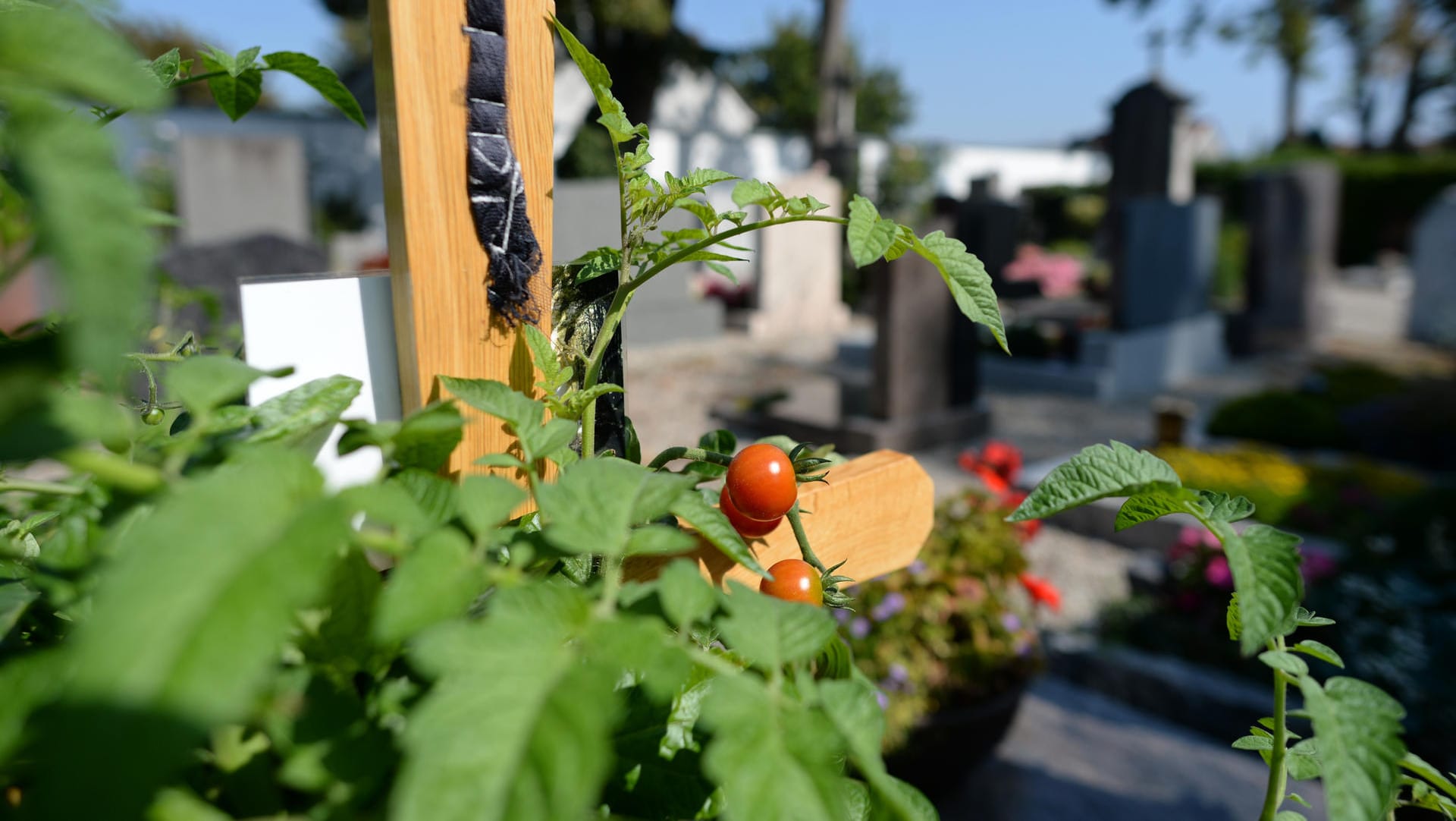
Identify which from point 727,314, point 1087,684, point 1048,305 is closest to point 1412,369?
point 1048,305

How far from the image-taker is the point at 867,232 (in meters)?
0.61

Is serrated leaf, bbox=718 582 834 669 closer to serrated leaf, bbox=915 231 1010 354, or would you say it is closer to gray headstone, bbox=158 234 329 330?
serrated leaf, bbox=915 231 1010 354

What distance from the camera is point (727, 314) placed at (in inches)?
477

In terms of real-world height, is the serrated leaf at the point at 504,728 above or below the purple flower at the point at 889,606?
above

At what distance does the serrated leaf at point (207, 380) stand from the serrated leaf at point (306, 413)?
0.03 m

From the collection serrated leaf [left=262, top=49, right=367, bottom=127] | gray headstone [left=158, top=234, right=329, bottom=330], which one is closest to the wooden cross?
serrated leaf [left=262, top=49, right=367, bottom=127]

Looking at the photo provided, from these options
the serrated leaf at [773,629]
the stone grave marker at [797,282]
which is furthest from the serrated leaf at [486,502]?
the stone grave marker at [797,282]

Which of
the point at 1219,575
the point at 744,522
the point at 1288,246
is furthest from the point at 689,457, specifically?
the point at 1288,246

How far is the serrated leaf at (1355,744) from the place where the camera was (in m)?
→ 0.44

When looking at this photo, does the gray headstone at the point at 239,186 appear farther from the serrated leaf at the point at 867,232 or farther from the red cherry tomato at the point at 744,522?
the serrated leaf at the point at 867,232

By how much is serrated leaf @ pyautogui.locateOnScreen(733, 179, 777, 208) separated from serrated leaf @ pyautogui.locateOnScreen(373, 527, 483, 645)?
1.18 feet

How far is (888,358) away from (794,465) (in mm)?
5582

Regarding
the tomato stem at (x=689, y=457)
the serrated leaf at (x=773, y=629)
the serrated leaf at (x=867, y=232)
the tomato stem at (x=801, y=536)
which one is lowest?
the tomato stem at (x=801, y=536)

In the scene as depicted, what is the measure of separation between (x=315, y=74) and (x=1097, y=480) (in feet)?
2.40
